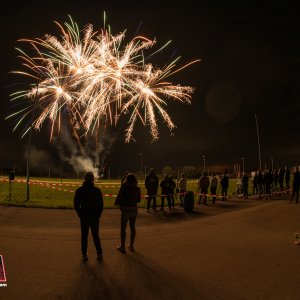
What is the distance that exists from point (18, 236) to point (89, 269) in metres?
4.59

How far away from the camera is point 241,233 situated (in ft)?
39.3

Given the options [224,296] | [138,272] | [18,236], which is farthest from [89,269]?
[18,236]

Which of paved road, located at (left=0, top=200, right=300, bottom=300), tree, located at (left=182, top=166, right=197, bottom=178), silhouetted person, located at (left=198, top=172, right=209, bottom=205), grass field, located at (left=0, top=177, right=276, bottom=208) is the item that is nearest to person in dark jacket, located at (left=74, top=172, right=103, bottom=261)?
paved road, located at (left=0, top=200, right=300, bottom=300)

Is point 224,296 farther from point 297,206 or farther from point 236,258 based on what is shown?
point 297,206

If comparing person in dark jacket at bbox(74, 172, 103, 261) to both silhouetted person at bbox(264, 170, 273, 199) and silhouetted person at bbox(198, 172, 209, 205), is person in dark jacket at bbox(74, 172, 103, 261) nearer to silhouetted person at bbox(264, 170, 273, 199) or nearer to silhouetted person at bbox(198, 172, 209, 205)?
silhouetted person at bbox(198, 172, 209, 205)

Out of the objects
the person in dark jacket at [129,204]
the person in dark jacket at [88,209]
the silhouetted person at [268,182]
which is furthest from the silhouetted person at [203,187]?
the person in dark jacket at [88,209]

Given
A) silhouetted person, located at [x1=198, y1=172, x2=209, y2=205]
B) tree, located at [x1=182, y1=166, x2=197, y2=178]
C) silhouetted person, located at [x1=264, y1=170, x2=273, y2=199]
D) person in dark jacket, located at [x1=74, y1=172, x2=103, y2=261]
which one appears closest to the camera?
person in dark jacket, located at [x1=74, y1=172, x2=103, y2=261]

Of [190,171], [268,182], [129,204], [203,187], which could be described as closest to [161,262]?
[129,204]

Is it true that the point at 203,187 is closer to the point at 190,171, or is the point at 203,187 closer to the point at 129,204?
the point at 129,204

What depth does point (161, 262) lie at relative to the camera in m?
8.21

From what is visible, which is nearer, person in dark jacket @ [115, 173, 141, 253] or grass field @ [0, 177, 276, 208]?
person in dark jacket @ [115, 173, 141, 253]

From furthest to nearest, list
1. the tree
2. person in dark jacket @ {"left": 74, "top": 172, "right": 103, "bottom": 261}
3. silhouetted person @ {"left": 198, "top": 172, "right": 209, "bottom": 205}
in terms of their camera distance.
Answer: the tree, silhouetted person @ {"left": 198, "top": 172, "right": 209, "bottom": 205}, person in dark jacket @ {"left": 74, "top": 172, "right": 103, "bottom": 261}

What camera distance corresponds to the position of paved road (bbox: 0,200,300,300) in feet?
20.4

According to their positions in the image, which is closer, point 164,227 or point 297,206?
point 164,227
